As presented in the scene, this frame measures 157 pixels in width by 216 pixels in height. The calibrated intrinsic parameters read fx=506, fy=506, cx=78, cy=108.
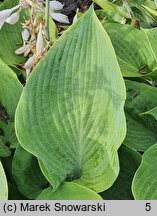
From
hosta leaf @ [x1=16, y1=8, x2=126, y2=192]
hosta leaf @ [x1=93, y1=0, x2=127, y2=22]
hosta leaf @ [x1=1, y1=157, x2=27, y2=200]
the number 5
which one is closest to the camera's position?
the number 5

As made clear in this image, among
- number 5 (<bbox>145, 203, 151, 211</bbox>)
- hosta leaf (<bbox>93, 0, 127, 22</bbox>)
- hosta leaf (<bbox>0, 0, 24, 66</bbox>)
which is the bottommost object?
number 5 (<bbox>145, 203, 151, 211</bbox>)

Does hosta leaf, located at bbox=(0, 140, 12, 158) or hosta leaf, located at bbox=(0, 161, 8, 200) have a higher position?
hosta leaf, located at bbox=(0, 161, 8, 200)

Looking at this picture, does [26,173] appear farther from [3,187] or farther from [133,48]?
[133,48]

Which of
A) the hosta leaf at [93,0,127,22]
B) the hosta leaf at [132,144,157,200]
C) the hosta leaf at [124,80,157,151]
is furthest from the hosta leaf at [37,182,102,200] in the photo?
the hosta leaf at [93,0,127,22]

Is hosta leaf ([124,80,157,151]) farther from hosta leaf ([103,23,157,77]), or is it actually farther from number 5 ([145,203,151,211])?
number 5 ([145,203,151,211])

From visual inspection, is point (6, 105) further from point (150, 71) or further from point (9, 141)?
point (150, 71)

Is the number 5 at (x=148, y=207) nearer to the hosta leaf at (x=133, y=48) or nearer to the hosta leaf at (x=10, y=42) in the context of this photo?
the hosta leaf at (x=133, y=48)
